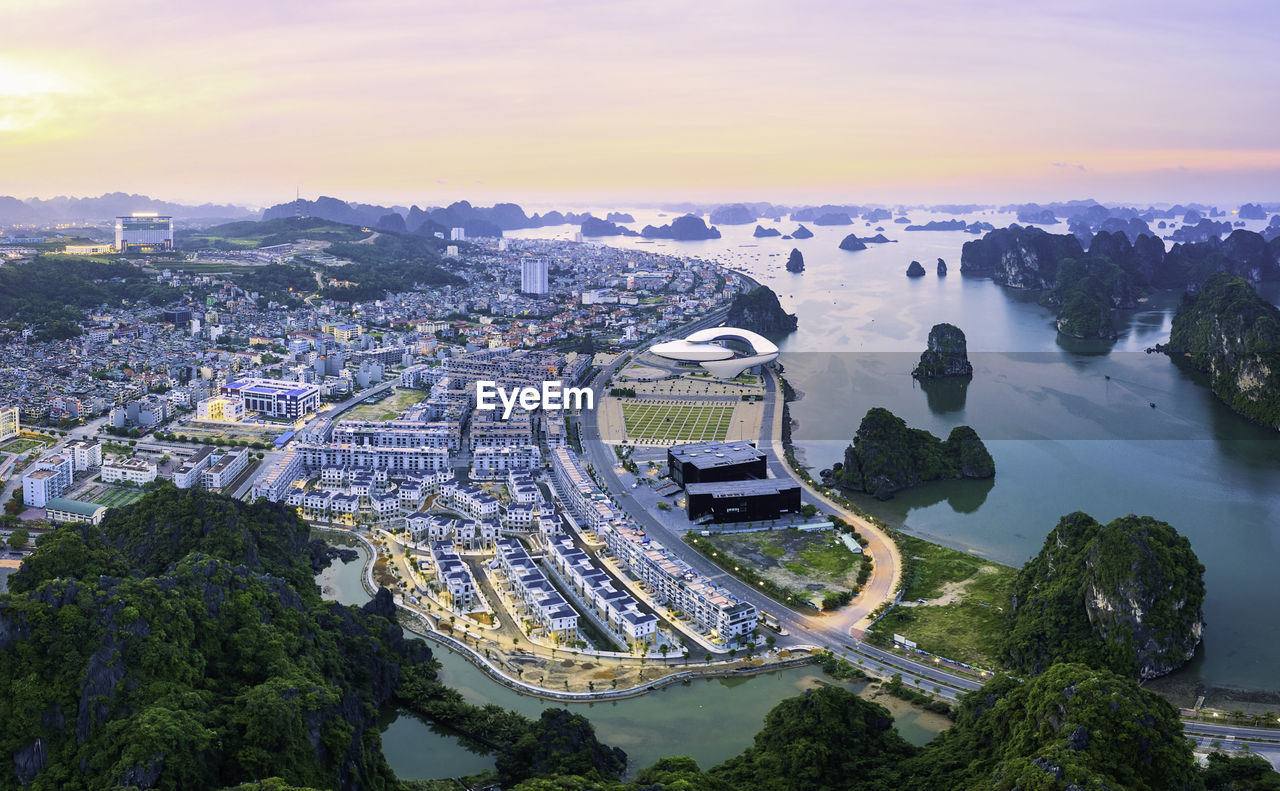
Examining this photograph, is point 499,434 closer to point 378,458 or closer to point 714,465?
point 378,458

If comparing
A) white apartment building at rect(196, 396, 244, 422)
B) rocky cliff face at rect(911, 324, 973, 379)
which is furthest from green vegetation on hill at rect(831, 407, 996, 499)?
white apartment building at rect(196, 396, 244, 422)

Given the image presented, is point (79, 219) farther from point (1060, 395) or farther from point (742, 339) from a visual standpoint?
point (1060, 395)

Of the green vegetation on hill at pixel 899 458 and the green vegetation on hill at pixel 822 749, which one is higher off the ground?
the green vegetation on hill at pixel 899 458

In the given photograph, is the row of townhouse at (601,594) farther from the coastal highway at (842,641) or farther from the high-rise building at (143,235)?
the high-rise building at (143,235)

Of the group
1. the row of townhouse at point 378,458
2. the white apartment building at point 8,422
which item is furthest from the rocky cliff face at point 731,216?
the white apartment building at point 8,422

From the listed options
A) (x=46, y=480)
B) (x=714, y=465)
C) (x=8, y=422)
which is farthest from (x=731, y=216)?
(x=46, y=480)

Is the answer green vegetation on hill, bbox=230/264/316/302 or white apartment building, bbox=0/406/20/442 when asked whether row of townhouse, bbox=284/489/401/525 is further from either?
green vegetation on hill, bbox=230/264/316/302
